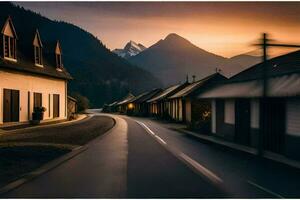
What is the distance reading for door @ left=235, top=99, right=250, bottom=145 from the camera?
68.5 feet

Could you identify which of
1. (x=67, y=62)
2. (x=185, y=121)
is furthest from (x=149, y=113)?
(x=67, y=62)

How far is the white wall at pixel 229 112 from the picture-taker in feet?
76.0

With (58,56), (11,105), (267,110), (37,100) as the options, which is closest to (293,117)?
(267,110)

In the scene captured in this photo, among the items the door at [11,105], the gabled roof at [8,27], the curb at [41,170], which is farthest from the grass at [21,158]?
the gabled roof at [8,27]

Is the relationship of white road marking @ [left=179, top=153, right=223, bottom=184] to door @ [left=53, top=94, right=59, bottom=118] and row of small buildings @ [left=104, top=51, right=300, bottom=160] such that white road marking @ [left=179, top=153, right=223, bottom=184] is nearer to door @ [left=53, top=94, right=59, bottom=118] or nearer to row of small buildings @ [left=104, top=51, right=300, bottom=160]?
row of small buildings @ [left=104, top=51, right=300, bottom=160]

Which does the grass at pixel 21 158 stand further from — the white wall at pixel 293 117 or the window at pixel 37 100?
the window at pixel 37 100

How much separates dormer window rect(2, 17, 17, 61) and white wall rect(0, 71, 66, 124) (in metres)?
1.22

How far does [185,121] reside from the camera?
46.8 metres

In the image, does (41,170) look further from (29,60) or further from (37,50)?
Answer: (37,50)

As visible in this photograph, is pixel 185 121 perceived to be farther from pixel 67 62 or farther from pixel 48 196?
pixel 67 62

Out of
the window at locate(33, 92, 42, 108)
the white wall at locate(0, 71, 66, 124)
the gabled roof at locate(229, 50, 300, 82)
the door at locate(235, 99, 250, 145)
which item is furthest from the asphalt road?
the window at locate(33, 92, 42, 108)

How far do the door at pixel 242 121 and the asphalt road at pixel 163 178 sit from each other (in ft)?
15.7

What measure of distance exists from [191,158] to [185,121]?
104ft

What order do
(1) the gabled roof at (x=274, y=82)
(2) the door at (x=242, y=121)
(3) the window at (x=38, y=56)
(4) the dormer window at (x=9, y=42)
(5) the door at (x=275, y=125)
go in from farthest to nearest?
1. (3) the window at (x=38, y=56)
2. (4) the dormer window at (x=9, y=42)
3. (2) the door at (x=242, y=121)
4. (5) the door at (x=275, y=125)
5. (1) the gabled roof at (x=274, y=82)
